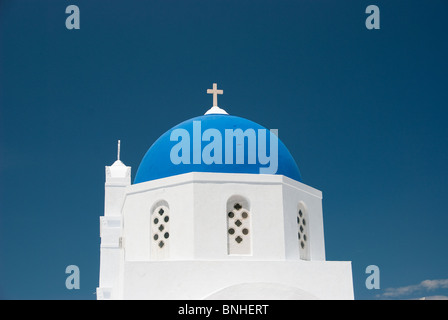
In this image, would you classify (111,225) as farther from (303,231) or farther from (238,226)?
(303,231)

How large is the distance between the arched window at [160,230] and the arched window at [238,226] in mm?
1292

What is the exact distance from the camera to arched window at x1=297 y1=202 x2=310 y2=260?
12.4 meters

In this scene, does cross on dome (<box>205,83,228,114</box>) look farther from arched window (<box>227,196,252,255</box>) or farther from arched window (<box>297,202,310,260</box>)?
arched window (<box>297,202,310,260</box>)

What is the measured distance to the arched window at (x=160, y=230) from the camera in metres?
11.8

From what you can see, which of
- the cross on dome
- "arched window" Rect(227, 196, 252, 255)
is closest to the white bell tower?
the cross on dome

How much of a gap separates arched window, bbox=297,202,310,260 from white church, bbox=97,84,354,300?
22 millimetres
